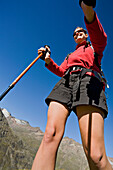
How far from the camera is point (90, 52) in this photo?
9.32ft

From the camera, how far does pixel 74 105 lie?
2410 millimetres

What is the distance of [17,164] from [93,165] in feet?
287

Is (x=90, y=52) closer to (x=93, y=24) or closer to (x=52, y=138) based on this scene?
(x=93, y=24)

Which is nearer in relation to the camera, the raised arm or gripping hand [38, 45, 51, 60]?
the raised arm

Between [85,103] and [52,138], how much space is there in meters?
0.78

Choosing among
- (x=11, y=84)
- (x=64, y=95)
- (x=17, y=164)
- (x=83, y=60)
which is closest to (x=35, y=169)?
(x=64, y=95)

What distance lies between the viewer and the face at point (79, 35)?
3419mm

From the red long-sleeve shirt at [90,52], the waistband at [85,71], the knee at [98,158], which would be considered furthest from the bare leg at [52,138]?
the red long-sleeve shirt at [90,52]

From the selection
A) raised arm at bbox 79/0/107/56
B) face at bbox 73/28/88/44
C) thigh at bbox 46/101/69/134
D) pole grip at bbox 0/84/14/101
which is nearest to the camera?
raised arm at bbox 79/0/107/56

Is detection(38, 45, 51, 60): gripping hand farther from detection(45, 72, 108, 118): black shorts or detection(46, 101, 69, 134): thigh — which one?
detection(46, 101, 69, 134): thigh

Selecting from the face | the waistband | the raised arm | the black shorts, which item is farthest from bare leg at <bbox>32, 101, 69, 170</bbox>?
the face

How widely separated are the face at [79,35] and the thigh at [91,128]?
1856 mm

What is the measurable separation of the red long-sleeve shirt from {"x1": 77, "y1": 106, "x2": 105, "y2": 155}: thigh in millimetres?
898

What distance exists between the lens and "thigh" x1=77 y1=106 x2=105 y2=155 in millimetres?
2063
